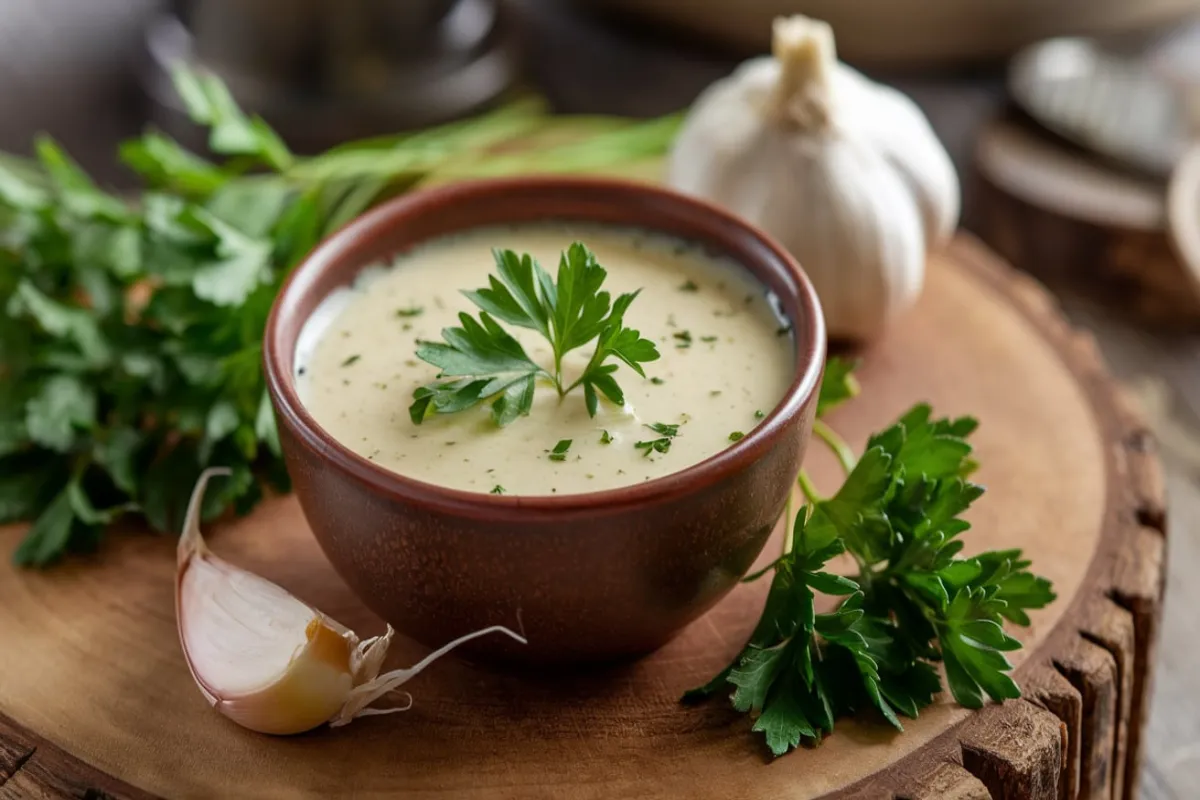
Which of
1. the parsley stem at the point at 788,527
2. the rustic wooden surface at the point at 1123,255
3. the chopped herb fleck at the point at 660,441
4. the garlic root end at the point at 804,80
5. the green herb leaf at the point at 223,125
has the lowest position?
the rustic wooden surface at the point at 1123,255

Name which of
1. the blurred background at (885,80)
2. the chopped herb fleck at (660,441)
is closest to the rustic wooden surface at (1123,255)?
the blurred background at (885,80)

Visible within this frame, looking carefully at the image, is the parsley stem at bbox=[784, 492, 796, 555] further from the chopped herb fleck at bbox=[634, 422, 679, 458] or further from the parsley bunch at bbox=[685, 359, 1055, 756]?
the chopped herb fleck at bbox=[634, 422, 679, 458]

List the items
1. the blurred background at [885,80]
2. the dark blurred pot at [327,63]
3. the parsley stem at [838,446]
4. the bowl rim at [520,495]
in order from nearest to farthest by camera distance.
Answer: the bowl rim at [520,495] → the parsley stem at [838,446] → the blurred background at [885,80] → the dark blurred pot at [327,63]

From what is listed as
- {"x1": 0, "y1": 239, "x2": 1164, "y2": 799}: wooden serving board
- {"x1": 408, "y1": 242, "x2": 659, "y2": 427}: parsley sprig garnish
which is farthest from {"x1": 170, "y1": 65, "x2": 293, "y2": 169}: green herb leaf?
{"x1": 408, "y1": 242, "x2": 659, "y2": 427}: parsley sprig garnish

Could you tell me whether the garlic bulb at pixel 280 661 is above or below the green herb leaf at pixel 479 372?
below

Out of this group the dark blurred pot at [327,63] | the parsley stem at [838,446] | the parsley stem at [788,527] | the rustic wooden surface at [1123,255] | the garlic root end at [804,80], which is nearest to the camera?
the parsley stem at [788,527]

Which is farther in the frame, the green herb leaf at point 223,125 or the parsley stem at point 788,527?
the green herb leaf at point 223,125

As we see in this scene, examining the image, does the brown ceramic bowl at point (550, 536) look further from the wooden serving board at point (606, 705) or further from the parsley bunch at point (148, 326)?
the parsley bunch at point (148, 326)
